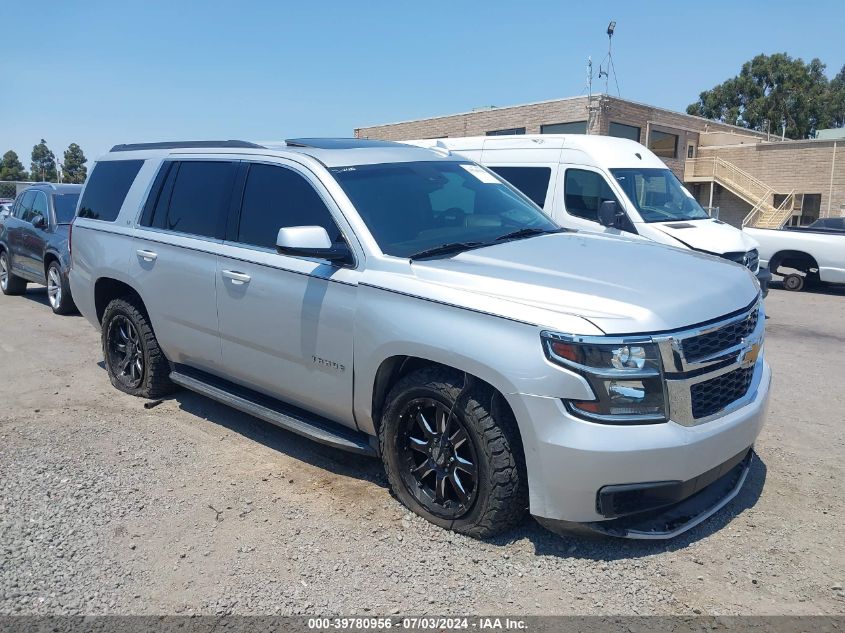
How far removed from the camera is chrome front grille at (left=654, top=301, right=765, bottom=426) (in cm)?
322

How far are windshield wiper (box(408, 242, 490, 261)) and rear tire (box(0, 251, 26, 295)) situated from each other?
10.8m

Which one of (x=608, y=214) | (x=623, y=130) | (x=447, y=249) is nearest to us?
(x=447, y=249)

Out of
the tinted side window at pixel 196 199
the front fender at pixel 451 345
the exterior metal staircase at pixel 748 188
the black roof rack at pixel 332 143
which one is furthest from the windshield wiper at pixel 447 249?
the exterior metal staircase at pixel 748 188

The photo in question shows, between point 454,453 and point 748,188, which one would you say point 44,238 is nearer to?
point 454,453

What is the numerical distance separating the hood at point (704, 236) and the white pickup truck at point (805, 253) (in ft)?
12.8

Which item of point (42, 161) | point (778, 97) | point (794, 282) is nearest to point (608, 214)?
point (794, 282)

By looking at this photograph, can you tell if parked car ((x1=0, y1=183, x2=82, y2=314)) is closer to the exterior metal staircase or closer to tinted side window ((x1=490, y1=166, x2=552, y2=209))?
tinted side window ((x1=490, y1=166, x2=552, y2=209))

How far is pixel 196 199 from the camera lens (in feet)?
17.5

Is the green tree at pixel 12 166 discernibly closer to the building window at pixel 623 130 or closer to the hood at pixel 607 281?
the building window at pixel 623 130

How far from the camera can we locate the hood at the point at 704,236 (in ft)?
29.9

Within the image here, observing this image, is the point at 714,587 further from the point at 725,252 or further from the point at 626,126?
the point at 626,126

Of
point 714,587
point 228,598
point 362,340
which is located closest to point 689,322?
point 714,587

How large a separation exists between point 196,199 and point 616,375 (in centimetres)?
349

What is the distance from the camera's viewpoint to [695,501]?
3.61 meters
